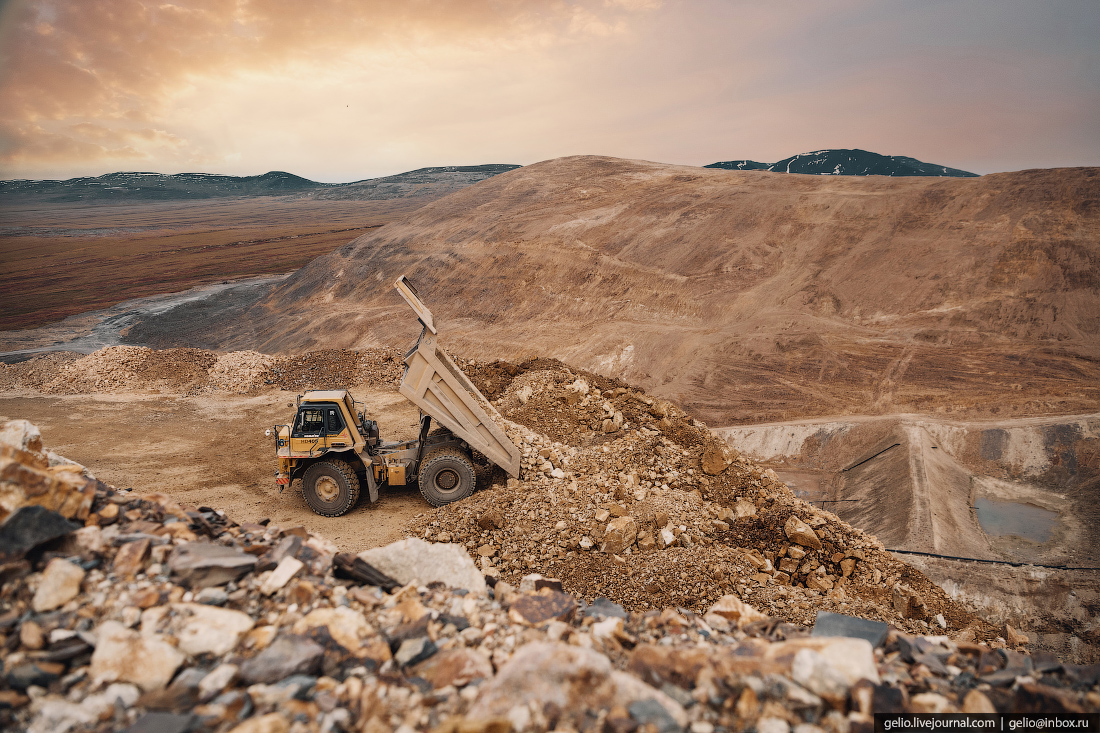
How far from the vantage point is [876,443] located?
14.0 meters

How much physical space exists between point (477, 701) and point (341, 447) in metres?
6.09

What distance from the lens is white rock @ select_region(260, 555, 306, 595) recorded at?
12.5 ft

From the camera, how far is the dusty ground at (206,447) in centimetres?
872

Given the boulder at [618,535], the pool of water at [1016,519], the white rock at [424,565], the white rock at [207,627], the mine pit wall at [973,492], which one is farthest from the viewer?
the pool of water at [1016,519]

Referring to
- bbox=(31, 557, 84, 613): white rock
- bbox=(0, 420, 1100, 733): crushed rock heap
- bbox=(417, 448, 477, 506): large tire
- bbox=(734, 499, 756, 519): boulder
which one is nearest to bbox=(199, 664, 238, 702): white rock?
bbox=(0, 420, 1100, 733): crushed rock heap

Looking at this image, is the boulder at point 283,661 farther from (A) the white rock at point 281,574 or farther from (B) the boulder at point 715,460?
(B) the boulder at point 715,460

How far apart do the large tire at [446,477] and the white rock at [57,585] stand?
512 centimetres

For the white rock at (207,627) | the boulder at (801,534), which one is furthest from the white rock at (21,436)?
the boulder at (801,534)

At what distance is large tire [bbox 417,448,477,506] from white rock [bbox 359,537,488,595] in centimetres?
359

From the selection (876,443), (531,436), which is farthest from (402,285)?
(876,443)

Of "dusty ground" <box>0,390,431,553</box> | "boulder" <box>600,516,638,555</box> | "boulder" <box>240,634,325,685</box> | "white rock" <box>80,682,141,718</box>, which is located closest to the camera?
"white rock" <box>80,682,141,718</box>

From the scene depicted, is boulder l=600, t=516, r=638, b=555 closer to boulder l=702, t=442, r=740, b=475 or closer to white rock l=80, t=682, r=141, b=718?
boulder l=702, t=442, r=740, b=475

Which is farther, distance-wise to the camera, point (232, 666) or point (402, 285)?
point (402, 285)

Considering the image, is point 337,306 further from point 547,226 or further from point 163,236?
point 163,236
